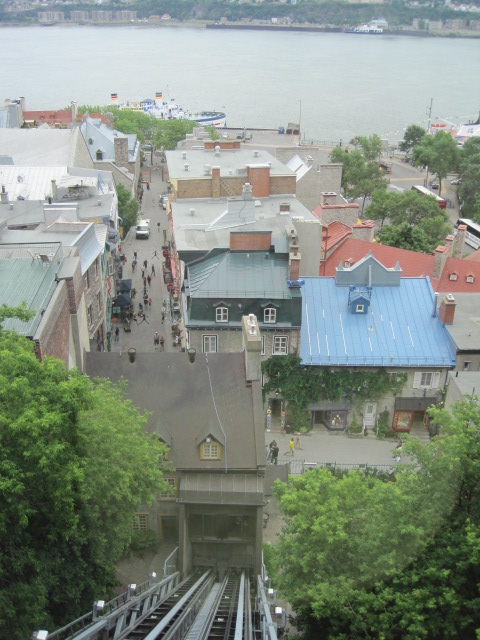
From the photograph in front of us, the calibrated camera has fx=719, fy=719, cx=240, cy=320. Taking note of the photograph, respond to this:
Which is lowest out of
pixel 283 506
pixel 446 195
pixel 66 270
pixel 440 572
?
pixel 446 195

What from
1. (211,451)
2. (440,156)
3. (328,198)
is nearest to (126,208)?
(328,198)

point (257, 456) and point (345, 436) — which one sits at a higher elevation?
point (257, 456)

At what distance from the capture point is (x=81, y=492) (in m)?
20.2

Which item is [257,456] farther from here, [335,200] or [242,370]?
[335,200]

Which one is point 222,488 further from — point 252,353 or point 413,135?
point 413,135

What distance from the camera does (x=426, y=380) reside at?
39688 millimetres

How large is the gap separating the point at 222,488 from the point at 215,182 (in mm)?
32241

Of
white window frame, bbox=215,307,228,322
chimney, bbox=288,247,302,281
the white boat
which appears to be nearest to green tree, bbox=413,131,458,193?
the white boat

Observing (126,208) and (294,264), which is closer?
(294,264)

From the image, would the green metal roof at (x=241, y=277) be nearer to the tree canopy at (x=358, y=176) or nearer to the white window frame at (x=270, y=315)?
the white window frame at (x=270, y=315)

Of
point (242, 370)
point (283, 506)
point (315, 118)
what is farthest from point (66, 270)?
point (315, 118)

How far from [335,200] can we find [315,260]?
1853 centimetres

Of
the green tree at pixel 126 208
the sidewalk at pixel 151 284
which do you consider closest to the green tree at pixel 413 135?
the sidewalk at pixel 151 284

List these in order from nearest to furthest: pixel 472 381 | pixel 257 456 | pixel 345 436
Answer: pixel 257 456
pixel 472 381
pixel 345 436
